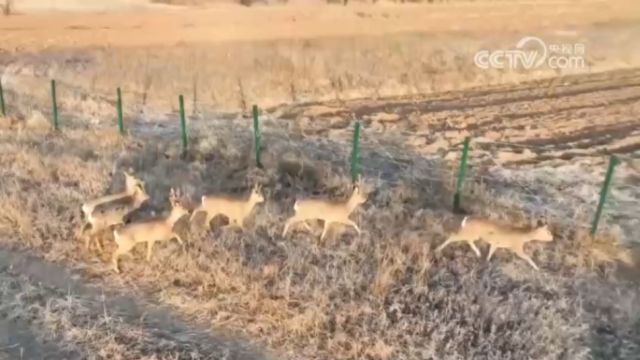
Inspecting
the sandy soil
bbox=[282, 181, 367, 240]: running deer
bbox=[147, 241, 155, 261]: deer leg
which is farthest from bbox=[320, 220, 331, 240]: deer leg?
the sandy soil

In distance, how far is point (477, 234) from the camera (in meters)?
8.11

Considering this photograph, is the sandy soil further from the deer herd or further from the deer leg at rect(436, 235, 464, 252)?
the deer leg at rect(436, 235, 464, 252)

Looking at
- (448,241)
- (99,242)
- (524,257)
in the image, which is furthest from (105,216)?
(524,257)

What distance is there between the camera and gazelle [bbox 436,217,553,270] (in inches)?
316

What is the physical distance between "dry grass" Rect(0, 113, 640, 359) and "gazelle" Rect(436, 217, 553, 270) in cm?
18

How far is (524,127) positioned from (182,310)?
1244 cm

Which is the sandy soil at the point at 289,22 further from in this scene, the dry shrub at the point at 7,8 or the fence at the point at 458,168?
the fence at the point at 458,168

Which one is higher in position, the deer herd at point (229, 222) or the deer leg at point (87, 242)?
the deer herd at point (229, 222)

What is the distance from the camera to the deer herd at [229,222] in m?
7.73

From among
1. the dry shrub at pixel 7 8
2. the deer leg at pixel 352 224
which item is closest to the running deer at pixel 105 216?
the deer leg at pixel 352 224

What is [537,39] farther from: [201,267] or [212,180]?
[201,267]

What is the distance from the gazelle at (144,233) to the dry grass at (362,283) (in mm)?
157

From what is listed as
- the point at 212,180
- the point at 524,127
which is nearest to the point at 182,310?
the point at 212,180

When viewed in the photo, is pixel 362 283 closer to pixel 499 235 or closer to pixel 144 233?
pixel 499 235
